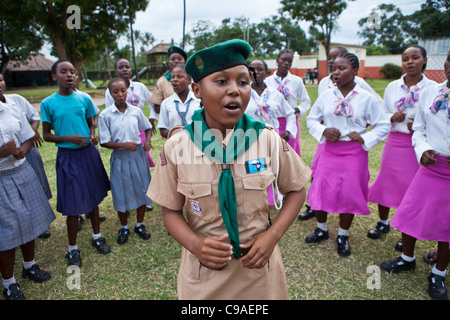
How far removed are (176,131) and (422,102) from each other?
2.38 m

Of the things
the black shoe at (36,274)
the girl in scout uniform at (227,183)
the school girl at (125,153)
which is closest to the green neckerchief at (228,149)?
the girl in scout uniform at (227,183)

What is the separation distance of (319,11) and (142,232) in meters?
30.5

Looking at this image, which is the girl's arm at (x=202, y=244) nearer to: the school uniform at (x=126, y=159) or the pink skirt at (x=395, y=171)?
the school uniform at (x=126, y=159)

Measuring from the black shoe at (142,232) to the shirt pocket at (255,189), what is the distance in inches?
106

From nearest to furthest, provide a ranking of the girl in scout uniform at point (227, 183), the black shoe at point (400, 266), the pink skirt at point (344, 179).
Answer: the girl in scout uniform at point (227, 183)
the black shoe at point (400, 266)
the pink skirt at point (344, 179)

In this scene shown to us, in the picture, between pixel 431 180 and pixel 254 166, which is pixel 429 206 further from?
pixel 254 166

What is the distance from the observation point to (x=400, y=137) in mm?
3533

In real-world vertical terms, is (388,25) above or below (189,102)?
above

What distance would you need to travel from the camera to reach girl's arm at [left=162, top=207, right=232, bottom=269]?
4.21 feet

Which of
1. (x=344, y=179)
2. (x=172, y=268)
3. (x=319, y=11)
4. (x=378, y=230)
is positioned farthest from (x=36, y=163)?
(x=319, y=11)

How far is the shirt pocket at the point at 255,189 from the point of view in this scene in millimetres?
1470

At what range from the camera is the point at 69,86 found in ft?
10.7
